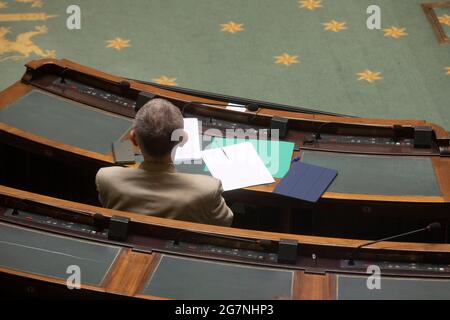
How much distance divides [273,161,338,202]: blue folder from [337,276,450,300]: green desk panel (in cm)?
72

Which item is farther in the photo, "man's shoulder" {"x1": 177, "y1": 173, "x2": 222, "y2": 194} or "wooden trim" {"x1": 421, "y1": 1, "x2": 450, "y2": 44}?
"wooden trim" {"x1": 421, "y1": 1, "x2": 450, "y2": 44}

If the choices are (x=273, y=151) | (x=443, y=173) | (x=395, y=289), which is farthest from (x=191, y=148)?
(x=395, y=289)

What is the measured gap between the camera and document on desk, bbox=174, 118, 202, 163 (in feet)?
14.8

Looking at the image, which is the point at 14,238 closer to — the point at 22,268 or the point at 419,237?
the point at 22,268

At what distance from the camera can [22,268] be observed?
139 inches

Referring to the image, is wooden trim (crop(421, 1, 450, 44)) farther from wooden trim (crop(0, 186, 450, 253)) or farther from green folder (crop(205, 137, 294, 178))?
wooden trim (crop(0, 186, 450, 253))

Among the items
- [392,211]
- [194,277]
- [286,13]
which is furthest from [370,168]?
[286,13]

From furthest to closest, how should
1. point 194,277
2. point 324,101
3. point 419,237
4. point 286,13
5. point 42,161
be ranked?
point 286,13, point 324,101, point 42,161, point 419,237, point 194,277

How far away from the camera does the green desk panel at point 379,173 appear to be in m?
4.22

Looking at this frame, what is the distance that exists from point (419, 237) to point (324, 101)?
1.98 metres

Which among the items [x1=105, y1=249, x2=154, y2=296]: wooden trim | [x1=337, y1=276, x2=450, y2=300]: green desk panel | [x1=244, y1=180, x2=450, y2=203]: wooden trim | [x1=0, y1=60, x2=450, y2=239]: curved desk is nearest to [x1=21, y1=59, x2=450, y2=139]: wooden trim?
[x1=0, y1=60, x2=450, y2=239]: curved desk

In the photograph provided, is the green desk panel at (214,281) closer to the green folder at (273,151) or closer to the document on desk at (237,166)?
the document on desk at (237,166)

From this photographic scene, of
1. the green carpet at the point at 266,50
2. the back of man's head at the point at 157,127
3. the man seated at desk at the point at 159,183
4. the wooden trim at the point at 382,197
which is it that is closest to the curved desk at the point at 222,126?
the wooden trim at the point at 382,197

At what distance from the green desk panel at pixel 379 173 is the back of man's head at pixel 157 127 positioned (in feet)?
3.03
